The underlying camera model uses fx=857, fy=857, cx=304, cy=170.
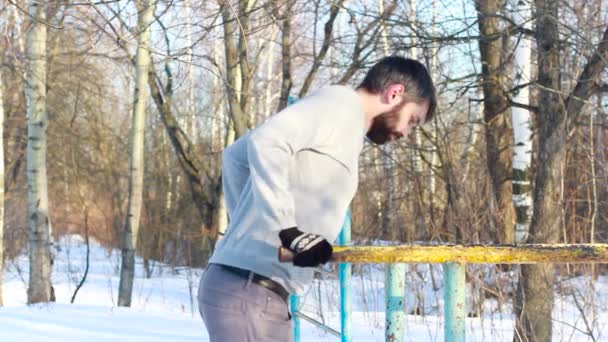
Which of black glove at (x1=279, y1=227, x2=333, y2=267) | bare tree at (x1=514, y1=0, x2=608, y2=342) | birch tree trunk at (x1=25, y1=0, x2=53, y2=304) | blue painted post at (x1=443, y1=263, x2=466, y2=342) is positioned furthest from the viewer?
birch tree trunk at (x1=25, y1=0, x2=53, y2=304)

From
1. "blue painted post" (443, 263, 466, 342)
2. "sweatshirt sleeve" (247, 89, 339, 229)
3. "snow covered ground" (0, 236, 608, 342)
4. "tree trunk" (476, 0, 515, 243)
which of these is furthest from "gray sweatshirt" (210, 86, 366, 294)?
"tree trunk" (476, 0, 515, 243)

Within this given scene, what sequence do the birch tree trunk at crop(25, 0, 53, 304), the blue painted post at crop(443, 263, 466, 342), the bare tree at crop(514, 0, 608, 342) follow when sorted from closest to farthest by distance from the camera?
1. the blue painted post at crop(443, 263, 466, 342)
2. the bare tree at crop(514, 0, 608, 342)
3. the birch tree trunk at crop(25, 0, 53, 304)

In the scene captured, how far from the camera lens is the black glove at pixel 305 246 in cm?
187

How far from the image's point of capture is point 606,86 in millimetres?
6148

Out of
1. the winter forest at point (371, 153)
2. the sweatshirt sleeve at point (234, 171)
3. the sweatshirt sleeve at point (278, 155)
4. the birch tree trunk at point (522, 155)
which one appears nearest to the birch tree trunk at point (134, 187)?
the winter forest at point (371, 153)

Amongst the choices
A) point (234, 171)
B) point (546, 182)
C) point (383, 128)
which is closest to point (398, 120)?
point (383, 128)

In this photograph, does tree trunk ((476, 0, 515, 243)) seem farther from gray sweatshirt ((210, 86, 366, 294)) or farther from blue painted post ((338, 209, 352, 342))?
gray sweatshirt ((210, 86, 366, 294))

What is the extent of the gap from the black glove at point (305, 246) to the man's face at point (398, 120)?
401 millimetres

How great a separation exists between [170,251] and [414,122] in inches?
646

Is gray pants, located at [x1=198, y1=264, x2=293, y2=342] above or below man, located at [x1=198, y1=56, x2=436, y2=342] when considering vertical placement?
below

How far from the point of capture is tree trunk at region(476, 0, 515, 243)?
7934 millimetres

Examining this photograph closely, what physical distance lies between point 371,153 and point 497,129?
6764mm

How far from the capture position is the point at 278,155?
1.92 metres

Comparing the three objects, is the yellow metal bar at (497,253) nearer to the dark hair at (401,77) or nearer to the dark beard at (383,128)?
the dark beard at (383,128)
